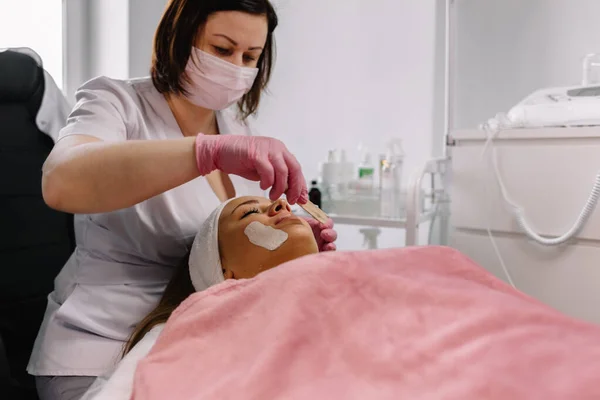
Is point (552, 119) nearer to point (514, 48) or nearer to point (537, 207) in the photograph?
point (537, 207)

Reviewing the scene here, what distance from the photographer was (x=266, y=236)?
104cm

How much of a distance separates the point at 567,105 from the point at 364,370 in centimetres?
110

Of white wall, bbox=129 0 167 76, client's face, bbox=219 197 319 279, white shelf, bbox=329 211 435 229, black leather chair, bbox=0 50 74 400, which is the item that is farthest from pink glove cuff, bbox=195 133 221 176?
white wall, bbox=129 0 167 76

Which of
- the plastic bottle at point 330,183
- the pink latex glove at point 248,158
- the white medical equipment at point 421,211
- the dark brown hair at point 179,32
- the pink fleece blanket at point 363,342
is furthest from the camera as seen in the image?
the plastic bottle at point 330,183

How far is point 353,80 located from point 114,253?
1.40m

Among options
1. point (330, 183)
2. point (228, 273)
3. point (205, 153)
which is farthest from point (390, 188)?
point (205, 153)

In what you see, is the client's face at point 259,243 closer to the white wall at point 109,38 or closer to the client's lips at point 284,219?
the client's lips at point 284,219

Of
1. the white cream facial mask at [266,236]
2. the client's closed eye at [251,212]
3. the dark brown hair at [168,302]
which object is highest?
the client's closed eye at [251,212]

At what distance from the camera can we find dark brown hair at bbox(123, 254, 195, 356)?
0.96m

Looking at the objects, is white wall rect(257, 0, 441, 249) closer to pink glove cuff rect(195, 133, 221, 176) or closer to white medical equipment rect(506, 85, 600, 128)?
white medical equipment rect(506, 85, 600, 128)

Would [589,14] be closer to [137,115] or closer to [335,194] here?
[335,194]

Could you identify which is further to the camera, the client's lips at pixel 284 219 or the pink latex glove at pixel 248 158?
the client's lips at pixel 284 219

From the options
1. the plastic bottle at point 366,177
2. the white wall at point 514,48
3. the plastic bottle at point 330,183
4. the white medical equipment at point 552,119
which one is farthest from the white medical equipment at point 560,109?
the plastic bottle at point 330,183

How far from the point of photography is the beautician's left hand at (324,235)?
1.23m
